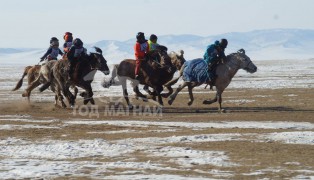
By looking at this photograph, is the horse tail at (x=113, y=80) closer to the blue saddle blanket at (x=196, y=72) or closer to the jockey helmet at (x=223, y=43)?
the blue saddle blanket at (x=196, y=72)

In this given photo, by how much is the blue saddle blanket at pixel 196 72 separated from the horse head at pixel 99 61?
8.59ft

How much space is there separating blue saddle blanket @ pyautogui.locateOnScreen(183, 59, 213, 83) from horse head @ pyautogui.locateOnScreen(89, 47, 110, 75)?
103 inches

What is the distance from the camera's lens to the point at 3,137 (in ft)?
46.8

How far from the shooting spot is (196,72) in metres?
21.4

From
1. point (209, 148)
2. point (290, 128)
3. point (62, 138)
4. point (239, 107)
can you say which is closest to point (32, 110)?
point (239, 107)

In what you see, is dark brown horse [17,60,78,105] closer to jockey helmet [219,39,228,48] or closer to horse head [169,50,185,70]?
horse head [169,50,185,70]

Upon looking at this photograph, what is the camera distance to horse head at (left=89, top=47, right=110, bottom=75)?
2175 cm

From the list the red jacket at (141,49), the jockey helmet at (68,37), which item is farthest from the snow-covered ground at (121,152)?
the jockey helmet at (68,37)

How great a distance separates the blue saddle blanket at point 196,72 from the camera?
21105 millimetres

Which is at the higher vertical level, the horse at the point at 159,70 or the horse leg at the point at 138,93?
the horse at the point at 159,70

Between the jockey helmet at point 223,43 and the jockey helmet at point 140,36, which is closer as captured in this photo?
the jockey helmet at point 223,43

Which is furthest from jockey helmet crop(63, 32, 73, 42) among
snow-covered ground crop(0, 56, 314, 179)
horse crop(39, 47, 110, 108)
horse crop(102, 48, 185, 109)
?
snow-covered ground crop(0, 56, 314, 179)

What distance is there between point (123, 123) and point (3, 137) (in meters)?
3.74

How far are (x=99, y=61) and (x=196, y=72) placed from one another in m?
3.25
